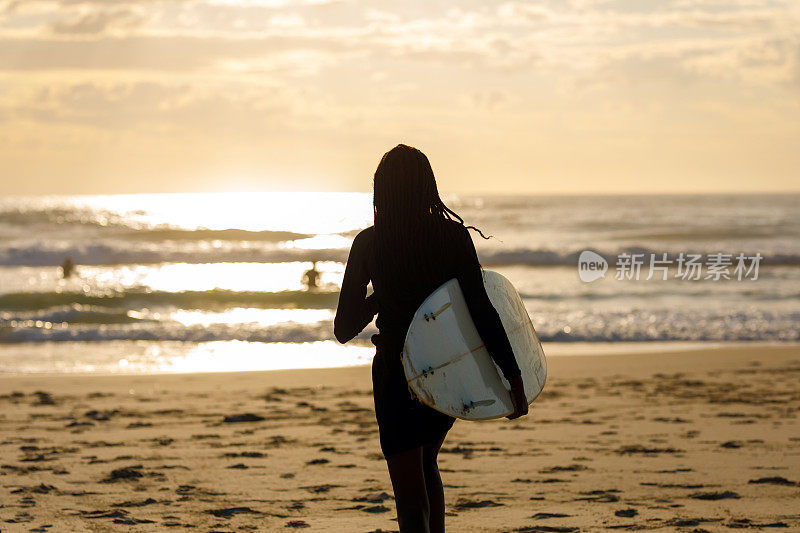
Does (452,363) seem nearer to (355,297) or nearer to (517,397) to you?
(517,397)

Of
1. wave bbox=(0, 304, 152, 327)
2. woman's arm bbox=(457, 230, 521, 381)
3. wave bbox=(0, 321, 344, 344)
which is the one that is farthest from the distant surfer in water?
wave bbox=(0, 304, 152, 327)

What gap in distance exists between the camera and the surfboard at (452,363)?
2.87 metres

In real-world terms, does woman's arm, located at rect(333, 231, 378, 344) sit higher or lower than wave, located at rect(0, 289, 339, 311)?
lower

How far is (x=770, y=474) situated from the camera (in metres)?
5.32

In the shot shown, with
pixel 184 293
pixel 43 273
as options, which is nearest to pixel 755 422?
pixel 184 293

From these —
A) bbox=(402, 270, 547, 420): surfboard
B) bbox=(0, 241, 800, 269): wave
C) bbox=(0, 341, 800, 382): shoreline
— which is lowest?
bbox=(0, 341, 800, 382): shoreline

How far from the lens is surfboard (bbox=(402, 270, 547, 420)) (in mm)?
2865

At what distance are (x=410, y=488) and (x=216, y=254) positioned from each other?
2991 centimetres

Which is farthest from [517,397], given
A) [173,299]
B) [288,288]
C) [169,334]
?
[288,288]

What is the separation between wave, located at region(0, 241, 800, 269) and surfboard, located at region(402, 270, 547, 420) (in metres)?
25.5

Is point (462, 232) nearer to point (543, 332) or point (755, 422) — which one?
point (755, 422)

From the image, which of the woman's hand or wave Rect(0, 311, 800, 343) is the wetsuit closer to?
the woman's hand

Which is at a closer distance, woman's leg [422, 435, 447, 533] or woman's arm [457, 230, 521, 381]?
woman's arm [457, 230, 521, 381]

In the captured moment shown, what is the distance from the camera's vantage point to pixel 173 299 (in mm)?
20312
